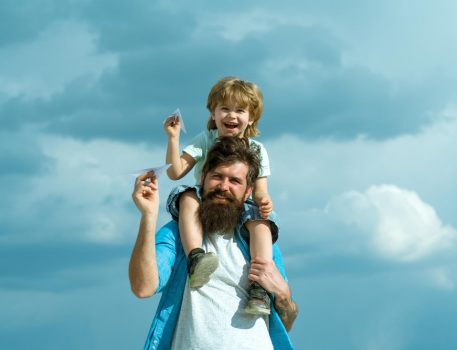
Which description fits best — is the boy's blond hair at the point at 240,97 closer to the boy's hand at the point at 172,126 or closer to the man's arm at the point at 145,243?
the boy's hand at the point at 172,126

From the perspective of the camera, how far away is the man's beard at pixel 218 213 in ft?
20.7

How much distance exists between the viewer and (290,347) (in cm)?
634

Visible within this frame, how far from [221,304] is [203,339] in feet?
1.11

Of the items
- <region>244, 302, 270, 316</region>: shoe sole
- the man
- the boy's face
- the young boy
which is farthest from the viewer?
the boy's face

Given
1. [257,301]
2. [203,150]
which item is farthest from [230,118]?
[257,301]

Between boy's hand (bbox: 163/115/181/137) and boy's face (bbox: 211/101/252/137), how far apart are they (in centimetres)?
44

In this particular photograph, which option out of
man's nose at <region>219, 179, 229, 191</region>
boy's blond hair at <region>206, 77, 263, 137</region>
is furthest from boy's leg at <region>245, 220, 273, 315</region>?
boy's blond hair at <region>206, 77, 263, 137</region>

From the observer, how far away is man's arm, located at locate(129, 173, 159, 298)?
5.59 m

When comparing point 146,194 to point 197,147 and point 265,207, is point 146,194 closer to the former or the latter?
point 265,207

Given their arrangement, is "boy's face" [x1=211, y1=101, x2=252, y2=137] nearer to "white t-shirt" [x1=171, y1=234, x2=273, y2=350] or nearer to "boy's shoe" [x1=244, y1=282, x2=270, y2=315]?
"white t-shirt" [x1=171, y1=234, x2=273, y2=350]

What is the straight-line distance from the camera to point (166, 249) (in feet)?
20.9

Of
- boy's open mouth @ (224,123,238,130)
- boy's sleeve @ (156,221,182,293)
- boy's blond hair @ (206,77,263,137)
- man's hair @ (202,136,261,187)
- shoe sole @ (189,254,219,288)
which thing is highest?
boy's blond hair @ (206,77,263,137)

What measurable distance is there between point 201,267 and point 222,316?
0.46 metres

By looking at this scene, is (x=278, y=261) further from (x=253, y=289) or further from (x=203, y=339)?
(x=203, y=339)
